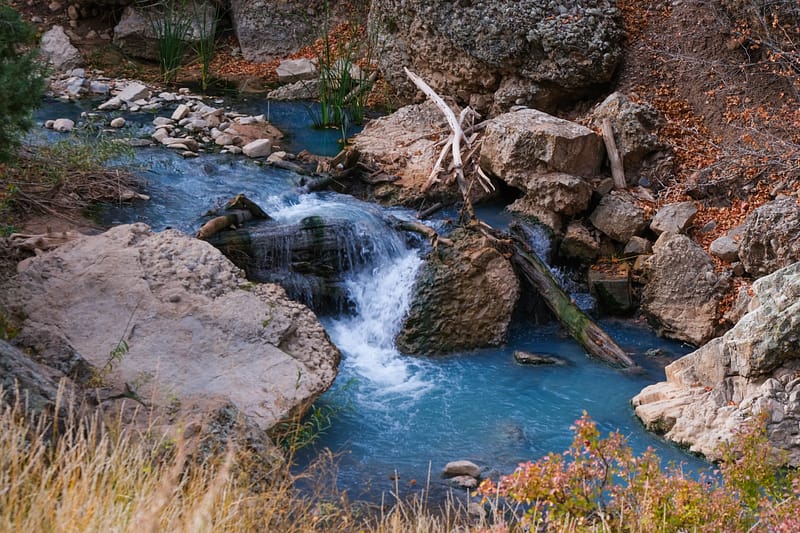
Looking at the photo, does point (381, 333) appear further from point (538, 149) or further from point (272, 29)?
point (272, 29)

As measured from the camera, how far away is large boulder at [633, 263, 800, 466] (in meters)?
5.97

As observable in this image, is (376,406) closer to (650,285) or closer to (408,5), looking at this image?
(650,285)

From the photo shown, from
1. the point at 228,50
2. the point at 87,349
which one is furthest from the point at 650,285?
the point at 228,50

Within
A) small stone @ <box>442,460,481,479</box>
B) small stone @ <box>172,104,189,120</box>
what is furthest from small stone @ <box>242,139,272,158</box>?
small stone @ <box>442,460,481,479</box>

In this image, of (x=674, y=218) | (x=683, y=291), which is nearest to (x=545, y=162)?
(x=674, y=218)

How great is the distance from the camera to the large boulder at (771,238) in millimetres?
7570

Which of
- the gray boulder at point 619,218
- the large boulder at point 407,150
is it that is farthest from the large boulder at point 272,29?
the gray boulder at point 619,218

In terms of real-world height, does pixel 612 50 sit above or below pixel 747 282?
above

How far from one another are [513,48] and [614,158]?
227 centimetres

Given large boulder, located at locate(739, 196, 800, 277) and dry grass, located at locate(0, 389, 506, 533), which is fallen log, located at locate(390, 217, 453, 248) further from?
dry grass, located at locate(0, 389, 506, 533)

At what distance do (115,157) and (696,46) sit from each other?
7.18 meters

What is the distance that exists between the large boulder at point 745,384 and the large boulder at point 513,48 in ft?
15.2

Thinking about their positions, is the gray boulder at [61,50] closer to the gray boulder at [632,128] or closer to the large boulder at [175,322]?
the large boulder at [175,322]

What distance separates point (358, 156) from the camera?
987cm
